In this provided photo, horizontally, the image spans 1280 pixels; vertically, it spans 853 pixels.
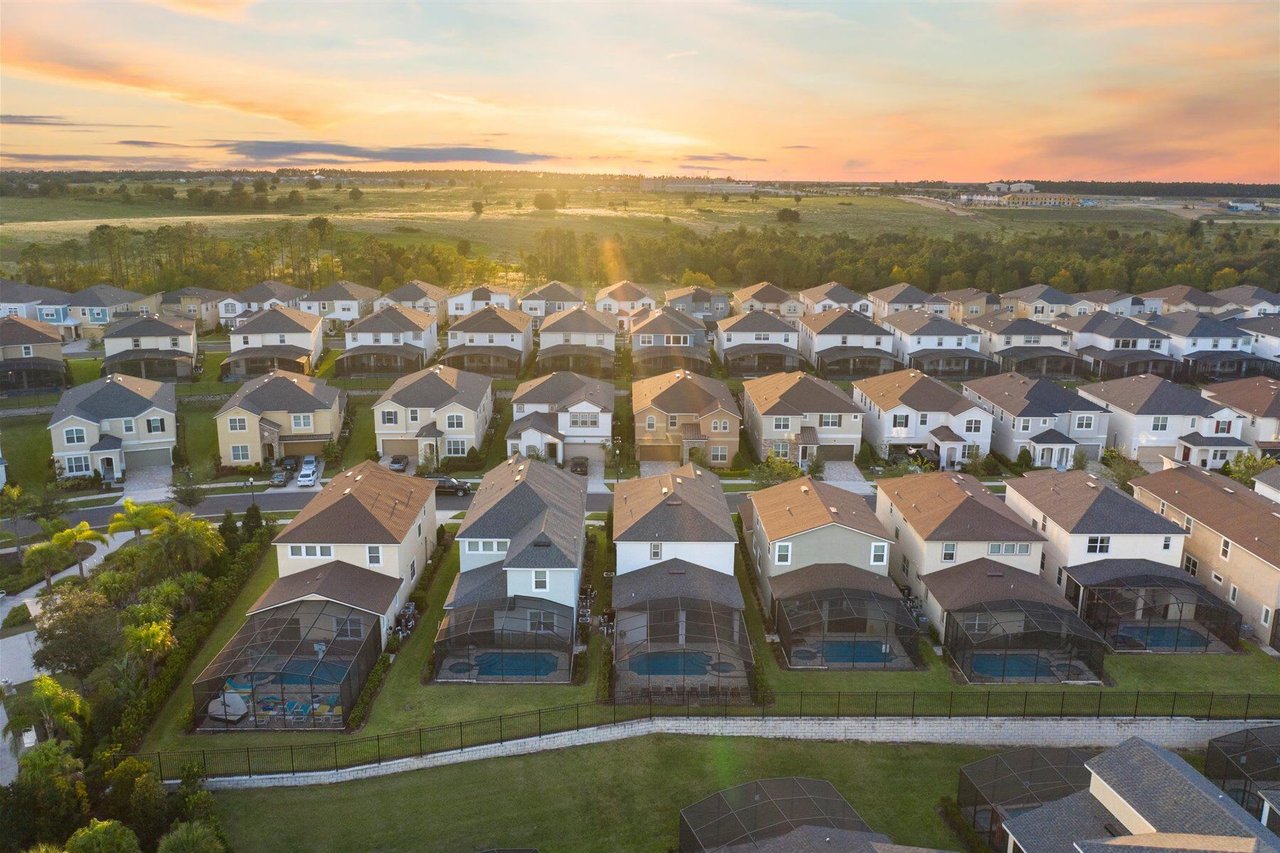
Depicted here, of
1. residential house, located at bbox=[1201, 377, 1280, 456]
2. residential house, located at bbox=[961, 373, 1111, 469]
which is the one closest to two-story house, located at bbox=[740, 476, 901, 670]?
residential house, located at bbox=[961, 373, 1111, 469]

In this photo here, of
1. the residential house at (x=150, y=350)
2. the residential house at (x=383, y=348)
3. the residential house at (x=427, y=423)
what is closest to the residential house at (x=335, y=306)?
the residential house at (x=383, y=348)

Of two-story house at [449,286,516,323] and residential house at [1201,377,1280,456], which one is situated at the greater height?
two-story house at [449,286,516,323]

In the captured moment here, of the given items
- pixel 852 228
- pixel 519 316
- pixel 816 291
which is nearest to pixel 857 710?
pixel 519 316

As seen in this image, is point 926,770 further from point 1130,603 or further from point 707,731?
point 1130,603

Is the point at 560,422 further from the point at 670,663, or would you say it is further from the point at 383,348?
the point at 670,663

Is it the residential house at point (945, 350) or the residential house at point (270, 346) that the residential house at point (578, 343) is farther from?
the residential house at point (945, 350)

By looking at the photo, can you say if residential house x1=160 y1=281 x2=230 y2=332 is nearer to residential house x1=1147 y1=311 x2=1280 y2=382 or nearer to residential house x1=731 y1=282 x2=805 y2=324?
residential house x1=731 y1=282 x2=805 y2=324
